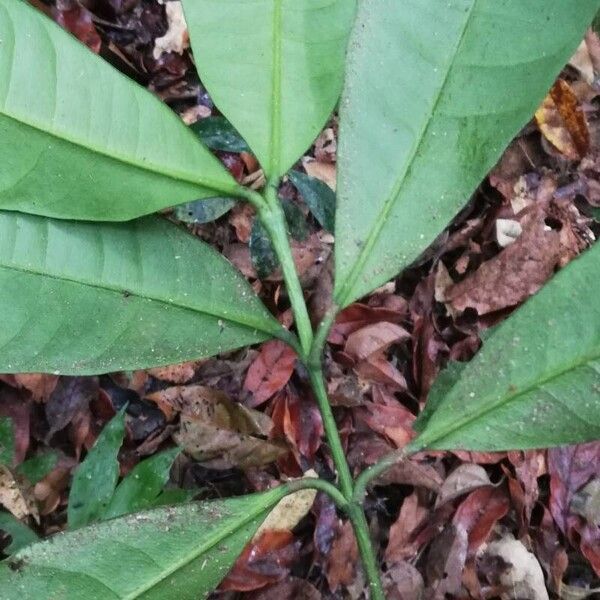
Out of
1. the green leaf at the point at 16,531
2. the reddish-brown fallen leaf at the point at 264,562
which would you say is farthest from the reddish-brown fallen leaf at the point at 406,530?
the green leaf at the point at 16,531

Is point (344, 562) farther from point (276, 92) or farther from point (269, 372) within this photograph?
point (276, 92)

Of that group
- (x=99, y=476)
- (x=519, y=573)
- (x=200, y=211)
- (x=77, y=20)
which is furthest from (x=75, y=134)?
(x=519, y=573)

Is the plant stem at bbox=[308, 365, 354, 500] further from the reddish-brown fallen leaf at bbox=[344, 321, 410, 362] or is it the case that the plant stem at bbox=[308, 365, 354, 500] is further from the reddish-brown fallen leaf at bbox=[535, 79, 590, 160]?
the reddish-brown fallen leaf at bbox=[535, 79, 590, 160]

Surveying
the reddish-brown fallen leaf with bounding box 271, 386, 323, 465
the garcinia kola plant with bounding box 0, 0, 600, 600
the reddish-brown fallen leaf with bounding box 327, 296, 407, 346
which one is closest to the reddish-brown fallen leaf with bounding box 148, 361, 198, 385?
the reddish-brown fallen leaf with bounding box 271, 386, 323, 465

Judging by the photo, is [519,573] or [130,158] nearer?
[130,158]

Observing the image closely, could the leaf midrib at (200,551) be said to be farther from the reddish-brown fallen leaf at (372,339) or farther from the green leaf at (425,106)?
the reddish-brown fallen leaf at (372,339)

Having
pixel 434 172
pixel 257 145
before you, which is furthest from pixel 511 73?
pixel 257 145

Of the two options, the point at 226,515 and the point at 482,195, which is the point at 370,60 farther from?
the point at 482,195
